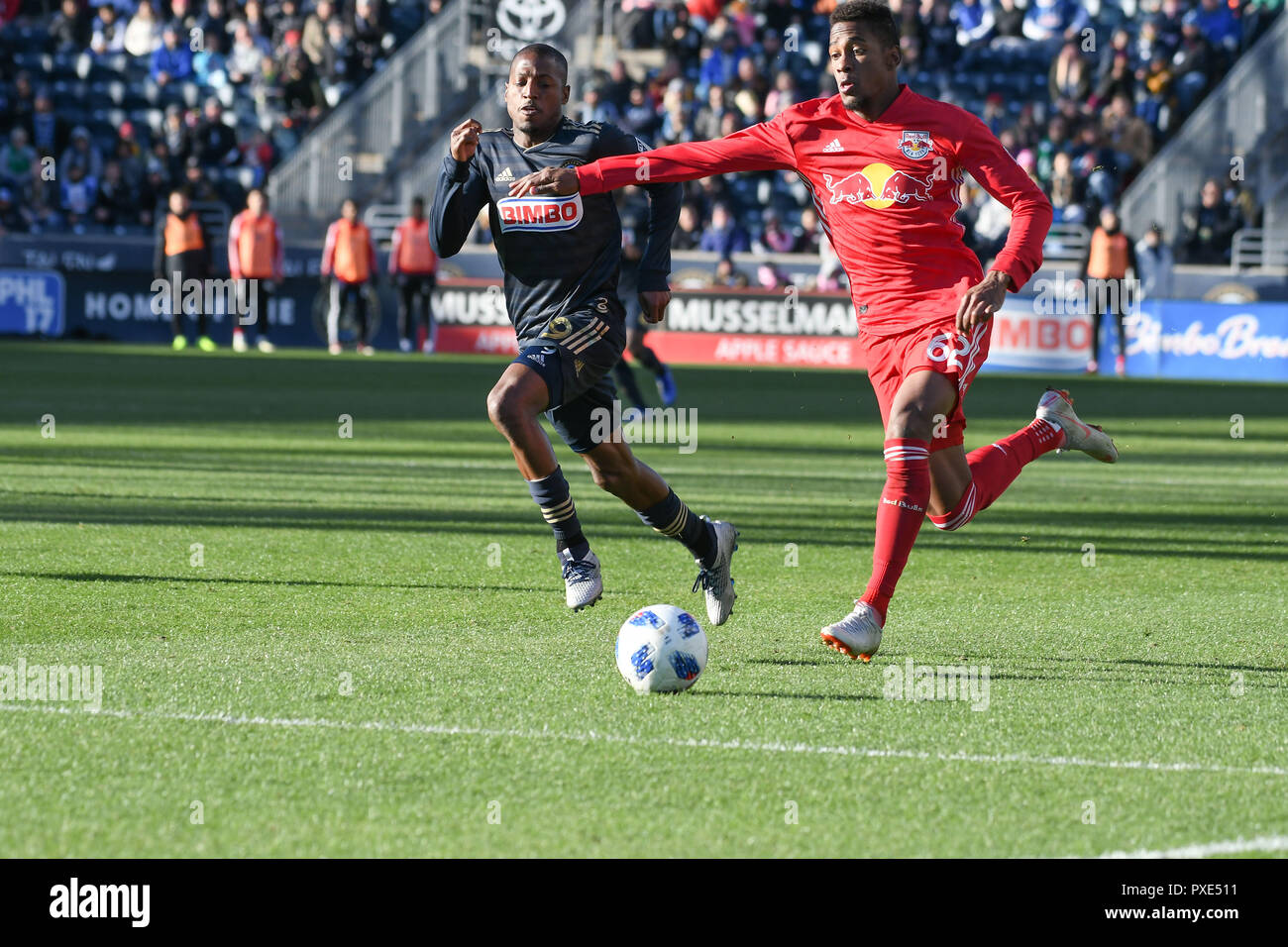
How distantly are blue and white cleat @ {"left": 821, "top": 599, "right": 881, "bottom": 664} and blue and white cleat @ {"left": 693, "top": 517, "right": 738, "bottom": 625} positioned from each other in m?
1.04

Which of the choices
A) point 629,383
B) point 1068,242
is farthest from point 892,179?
point 1068,242

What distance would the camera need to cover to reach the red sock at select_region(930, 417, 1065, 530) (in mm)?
7156

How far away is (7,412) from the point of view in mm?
16703

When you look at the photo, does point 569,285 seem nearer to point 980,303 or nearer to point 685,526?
point 685,526

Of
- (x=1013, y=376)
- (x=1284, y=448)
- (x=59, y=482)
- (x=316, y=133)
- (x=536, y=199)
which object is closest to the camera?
(x=536, y=199)

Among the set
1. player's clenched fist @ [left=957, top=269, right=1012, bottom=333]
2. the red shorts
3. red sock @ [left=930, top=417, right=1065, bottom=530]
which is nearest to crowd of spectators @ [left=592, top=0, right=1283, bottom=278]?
red sock @ [left=930, top=417, right=1065, bottom=530]

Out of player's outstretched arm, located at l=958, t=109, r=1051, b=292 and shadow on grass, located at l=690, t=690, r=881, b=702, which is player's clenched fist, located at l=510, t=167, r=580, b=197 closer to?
player's outstretched arm, located at l=958, t=109, r=1051, b=292

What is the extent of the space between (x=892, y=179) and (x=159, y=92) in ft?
98.5

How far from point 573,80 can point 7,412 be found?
18.1m

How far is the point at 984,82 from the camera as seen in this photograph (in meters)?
32.4

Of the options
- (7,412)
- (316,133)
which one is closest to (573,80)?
(316,133)

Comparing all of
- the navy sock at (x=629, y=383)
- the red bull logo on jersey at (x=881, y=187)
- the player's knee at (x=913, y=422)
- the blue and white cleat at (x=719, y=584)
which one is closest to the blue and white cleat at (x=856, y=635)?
the player's knee at (x=913, y=422)
